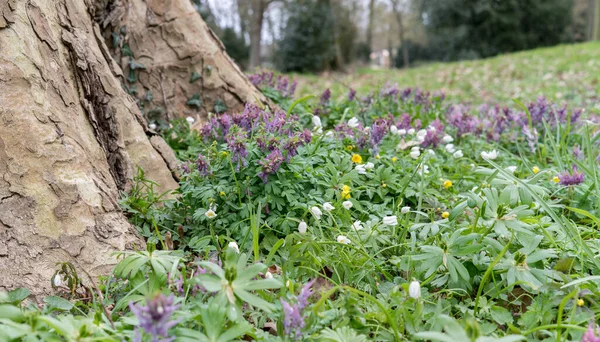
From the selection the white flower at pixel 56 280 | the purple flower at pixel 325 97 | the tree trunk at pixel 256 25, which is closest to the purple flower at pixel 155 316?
the white flower at pixel 56 280

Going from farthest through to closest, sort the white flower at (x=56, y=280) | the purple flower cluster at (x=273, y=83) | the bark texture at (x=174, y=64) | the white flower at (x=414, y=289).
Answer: the purple flower cluster at (x=273, y=83) < the bark texture at (x=174, y=64) < the white flower at (x=56, y=280) < the white flower at (x=414, y=289)

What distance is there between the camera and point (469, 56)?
2084cm

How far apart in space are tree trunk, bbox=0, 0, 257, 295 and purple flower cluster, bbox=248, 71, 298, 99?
1443mm

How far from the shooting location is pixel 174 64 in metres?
3.75

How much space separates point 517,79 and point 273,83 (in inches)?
318

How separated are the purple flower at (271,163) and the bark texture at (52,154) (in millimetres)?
678

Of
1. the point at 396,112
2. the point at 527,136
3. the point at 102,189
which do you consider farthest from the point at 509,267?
the point at 396,112

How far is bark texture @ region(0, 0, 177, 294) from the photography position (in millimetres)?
2125

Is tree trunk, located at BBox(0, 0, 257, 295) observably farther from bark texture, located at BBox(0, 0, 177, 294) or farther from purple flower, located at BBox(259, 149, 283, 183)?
purple flower, located at BBox(259, 149, 283, 183)

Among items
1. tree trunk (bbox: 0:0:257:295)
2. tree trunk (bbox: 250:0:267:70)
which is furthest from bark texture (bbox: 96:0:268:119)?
tree trunk (bbox: 250:0:267:70)

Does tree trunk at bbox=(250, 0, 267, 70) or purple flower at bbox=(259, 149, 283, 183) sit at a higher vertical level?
tree trunk at bbox=(250, 0, 267, 70)

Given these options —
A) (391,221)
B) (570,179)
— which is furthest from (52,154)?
(570,179)

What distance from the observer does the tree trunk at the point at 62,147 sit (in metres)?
2.14

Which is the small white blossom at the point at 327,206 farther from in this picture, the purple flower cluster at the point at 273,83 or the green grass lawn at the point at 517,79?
the green grass lawn at the point at 517,79
